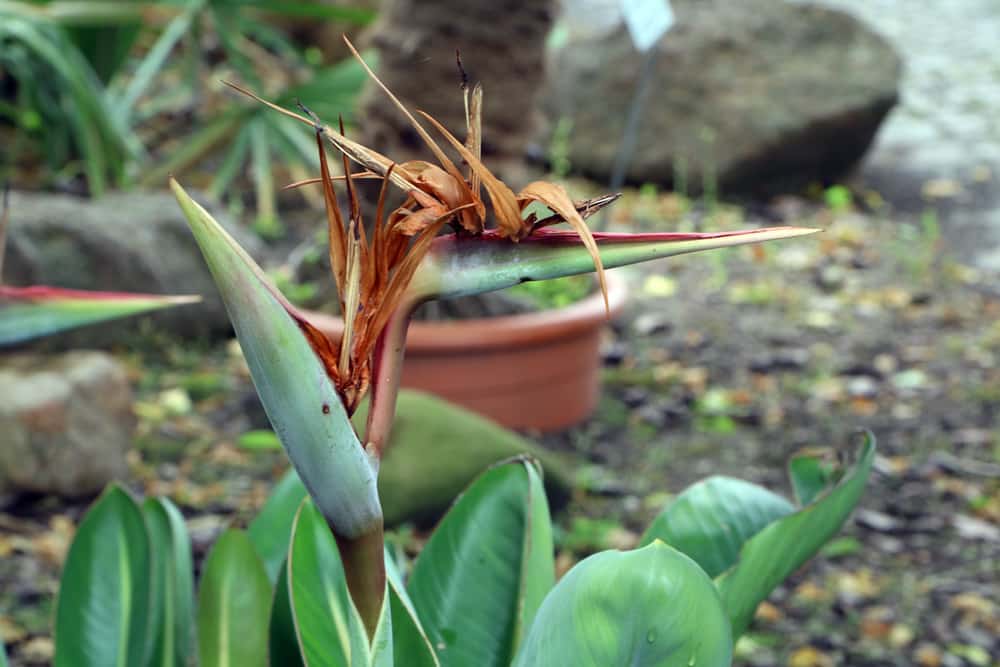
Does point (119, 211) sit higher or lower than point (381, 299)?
lower

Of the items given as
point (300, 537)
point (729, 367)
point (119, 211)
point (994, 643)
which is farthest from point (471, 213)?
point (119, 211)

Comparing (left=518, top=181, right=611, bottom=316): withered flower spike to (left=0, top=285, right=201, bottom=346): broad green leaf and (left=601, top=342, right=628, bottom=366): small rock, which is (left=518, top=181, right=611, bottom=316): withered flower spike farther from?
(left=601, top=342, right=628, bottom=366): small rock

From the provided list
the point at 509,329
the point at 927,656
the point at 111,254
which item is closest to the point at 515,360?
the point at 509,329

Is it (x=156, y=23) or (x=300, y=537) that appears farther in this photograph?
(x=156, y=23)

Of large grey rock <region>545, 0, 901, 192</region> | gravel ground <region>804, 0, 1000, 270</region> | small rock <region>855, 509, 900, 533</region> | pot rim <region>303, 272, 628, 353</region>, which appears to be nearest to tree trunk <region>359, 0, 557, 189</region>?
pot rim <region>303, 272, 628, 353</region>

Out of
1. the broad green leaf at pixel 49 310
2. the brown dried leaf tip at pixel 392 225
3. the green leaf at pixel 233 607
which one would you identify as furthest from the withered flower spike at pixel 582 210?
the green leaf at pixel 233 607

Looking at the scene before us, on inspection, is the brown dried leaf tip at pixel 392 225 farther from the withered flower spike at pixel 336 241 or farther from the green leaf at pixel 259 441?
the green leaf at pixel 259 441

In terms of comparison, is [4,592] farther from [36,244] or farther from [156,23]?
[156,23]
